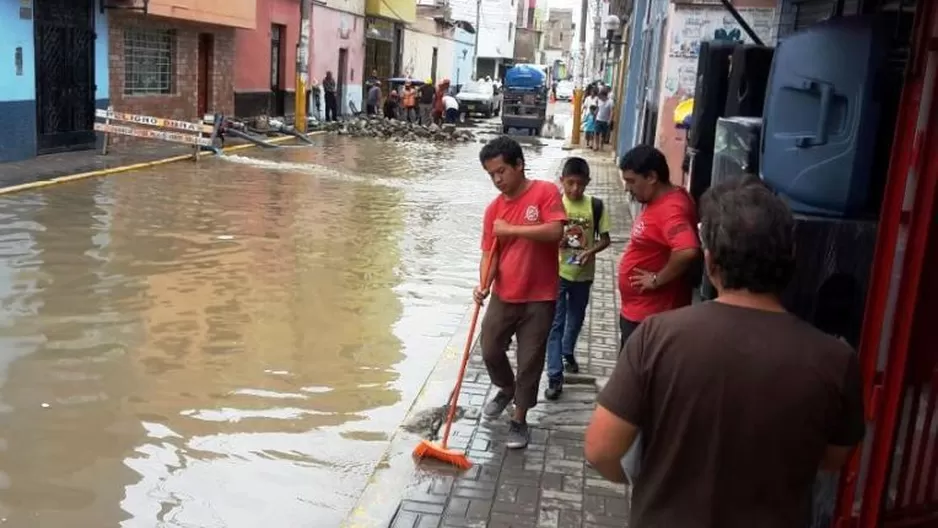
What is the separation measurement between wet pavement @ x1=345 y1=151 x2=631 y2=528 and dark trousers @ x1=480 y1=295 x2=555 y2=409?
317 mm

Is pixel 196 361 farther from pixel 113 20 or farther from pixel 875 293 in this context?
pixel 113 20

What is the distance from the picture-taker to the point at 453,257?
31.8 feet

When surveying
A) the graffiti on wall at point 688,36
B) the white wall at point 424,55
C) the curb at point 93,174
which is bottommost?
the curb at point 93,174

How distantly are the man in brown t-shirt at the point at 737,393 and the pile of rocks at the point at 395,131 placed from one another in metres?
21.9

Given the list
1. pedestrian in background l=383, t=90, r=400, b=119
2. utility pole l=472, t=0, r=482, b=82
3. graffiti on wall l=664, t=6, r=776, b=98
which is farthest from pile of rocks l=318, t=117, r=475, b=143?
utility pole l=472, t=0, r=482, b=82

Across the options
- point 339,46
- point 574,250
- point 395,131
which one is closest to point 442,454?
point 574,250

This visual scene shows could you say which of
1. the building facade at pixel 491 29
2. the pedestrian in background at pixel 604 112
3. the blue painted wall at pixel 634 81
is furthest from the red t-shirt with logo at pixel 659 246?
the building facade at pixel 491 29

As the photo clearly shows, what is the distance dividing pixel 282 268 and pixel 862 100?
5.82 m

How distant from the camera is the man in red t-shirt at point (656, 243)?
4.11 m

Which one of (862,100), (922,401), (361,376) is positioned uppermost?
(862,100)

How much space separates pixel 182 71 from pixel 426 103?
9789 millimetres

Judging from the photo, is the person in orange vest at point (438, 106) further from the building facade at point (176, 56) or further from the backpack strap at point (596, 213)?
the backpack strap at point (596, 213)

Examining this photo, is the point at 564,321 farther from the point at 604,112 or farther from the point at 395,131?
the point at 395,131

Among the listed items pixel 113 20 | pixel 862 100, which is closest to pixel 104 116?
pixel 113 20
